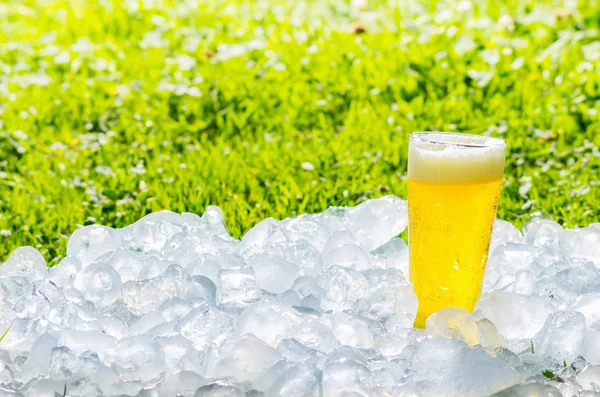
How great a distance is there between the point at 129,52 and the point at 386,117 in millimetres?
1986

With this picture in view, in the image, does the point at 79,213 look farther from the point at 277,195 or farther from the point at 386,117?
the point at 386,117

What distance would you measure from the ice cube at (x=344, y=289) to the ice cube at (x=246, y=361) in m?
0.37

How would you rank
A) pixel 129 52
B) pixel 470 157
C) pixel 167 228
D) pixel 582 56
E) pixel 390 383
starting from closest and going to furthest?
pixel 390 383 → pixel 470 157 → pixel 167 228 → pixel 582 56 → pixel 129 52

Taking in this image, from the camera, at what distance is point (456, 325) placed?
7.45ft

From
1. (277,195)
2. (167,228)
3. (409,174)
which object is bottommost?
(277,195)

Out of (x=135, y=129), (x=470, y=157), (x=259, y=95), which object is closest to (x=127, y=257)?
(x=470, y=157)

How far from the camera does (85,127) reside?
15.8 ft

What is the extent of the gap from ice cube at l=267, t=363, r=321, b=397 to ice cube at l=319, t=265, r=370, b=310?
40cm

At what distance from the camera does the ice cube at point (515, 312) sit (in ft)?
7.89

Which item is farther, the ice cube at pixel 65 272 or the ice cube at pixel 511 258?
the ice cube at pixel 511 258

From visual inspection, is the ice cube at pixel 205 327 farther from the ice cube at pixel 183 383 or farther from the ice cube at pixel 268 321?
the ice cube at pixel 183 383

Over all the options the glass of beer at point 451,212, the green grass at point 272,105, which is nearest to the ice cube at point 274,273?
the glass of beer at point 451,212

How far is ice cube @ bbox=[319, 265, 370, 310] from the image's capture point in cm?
248

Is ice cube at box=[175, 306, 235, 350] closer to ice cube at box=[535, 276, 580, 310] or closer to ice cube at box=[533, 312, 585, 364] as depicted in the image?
ice cube at box=[533, 312, 585, 364]
